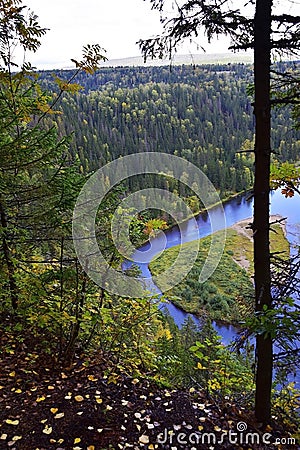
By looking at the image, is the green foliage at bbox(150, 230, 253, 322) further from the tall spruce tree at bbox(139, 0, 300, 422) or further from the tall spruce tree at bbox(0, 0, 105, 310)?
the tall spruce tree at bbox(139, 0, 300, 422)

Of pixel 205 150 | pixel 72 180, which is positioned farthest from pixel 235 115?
pixel 72 180

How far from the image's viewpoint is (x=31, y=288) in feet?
11.1

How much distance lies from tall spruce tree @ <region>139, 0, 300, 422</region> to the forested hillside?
1831 inches

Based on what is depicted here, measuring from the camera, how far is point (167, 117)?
72312 millimetres

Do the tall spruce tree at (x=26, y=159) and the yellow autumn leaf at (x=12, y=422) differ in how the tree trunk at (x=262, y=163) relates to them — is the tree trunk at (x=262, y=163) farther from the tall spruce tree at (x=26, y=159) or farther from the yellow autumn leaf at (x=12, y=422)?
the yellow autumn leaf at (x=12, y=422)

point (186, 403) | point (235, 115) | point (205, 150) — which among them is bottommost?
point (186, 403)

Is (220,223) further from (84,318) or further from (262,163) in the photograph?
(262,163)

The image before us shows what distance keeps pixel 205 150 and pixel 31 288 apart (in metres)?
58.3

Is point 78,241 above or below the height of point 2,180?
below

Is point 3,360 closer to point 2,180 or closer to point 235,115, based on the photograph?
point 2,180

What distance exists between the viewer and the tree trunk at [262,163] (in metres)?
2.38

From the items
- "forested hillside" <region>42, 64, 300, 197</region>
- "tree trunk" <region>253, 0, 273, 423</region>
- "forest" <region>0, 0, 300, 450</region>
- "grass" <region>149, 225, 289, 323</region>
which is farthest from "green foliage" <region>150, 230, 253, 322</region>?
"forested hillside" <region>42, 64, 300, 197</region>

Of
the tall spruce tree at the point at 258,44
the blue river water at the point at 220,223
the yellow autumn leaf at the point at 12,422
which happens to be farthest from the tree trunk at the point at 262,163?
the blue river water at the point at 220,223

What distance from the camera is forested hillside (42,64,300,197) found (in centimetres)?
5791
